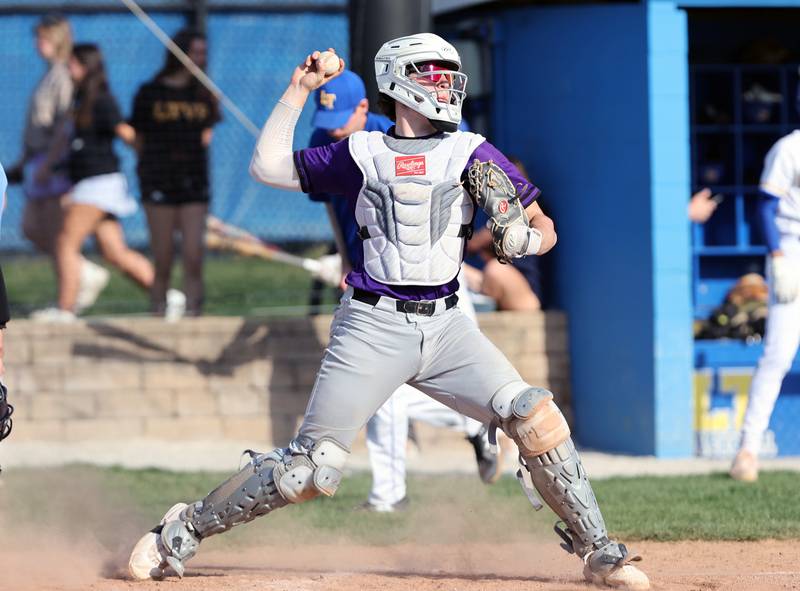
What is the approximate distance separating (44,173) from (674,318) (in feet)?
15.8

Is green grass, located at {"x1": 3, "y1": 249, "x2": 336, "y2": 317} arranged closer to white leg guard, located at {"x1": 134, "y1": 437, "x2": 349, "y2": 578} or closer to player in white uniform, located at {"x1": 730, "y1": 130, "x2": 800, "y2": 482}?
player in white uniform, located at {"x1": 730, "y1": 130, "x2": 800, "y2": 482}

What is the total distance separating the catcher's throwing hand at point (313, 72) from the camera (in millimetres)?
5176

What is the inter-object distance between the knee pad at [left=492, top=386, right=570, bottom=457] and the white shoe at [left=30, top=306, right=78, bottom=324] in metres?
5.55

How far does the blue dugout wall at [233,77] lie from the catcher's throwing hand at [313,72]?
18.7ft

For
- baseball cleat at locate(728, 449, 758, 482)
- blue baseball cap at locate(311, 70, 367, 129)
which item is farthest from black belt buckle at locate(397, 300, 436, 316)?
baseball cleat at locate(728, 449, 758, 482)

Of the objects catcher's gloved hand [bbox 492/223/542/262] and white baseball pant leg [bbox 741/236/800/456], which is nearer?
catcher's gloved hand [bbox 492/223/542/262]

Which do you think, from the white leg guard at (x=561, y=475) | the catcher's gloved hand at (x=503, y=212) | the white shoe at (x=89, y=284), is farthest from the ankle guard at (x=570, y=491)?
the white shoe at (x=89, y=284)

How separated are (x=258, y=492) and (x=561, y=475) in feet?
3.61

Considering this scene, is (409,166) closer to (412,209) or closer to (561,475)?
(412,209)

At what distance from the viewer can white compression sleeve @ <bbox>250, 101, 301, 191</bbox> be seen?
17.0 feet

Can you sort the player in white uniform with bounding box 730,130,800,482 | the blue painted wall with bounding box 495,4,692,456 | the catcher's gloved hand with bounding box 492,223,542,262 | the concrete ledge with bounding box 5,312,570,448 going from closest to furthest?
the catcher's gloved hand with bounding box 492,223,542,262 < the player in white uniform with bounding box 730,130,800,482 < the blue painted wall with bounding box 495,4,692,456 < the concrete ledge with bounding box 5,312,570,448

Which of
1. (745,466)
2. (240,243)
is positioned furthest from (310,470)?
(240,243)

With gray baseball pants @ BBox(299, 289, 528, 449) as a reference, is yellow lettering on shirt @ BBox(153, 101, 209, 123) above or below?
above

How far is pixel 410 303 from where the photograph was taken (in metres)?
5.15
